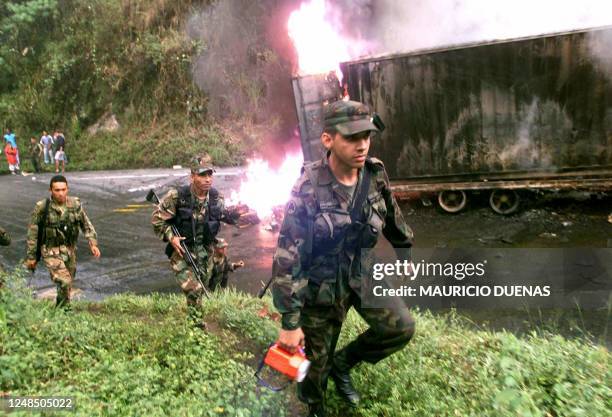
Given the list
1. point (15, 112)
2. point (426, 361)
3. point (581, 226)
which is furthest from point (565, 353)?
point (15, 112)

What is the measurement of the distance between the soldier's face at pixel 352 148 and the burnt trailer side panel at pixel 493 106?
6.70m

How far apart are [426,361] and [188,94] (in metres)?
18.9

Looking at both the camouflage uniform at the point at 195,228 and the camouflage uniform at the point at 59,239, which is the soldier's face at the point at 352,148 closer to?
the camouflage uniform at the point at 195,228

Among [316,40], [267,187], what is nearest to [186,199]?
[267,187]

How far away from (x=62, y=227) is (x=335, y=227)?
4.02 meters

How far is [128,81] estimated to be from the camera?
21656 millimetres

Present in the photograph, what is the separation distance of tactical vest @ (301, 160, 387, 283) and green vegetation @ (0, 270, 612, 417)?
966 mm

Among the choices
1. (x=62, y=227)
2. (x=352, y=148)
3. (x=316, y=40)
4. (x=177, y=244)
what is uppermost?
(x=316, y=40)

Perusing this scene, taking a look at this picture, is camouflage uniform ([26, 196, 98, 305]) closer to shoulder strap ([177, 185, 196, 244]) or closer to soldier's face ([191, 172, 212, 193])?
shoulder strap ([177, 185, 196, 244])

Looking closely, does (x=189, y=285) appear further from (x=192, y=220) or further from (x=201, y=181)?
(x=201, y=181)

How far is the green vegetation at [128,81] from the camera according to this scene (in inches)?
774

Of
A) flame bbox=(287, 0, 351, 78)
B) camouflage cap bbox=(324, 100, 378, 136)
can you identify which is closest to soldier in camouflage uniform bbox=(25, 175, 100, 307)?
Answer: camouflage cap bbox=(324, 100, 378, 136)

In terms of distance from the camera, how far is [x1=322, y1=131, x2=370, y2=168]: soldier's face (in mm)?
2861

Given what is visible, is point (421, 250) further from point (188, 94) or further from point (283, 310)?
point (188, 94)
